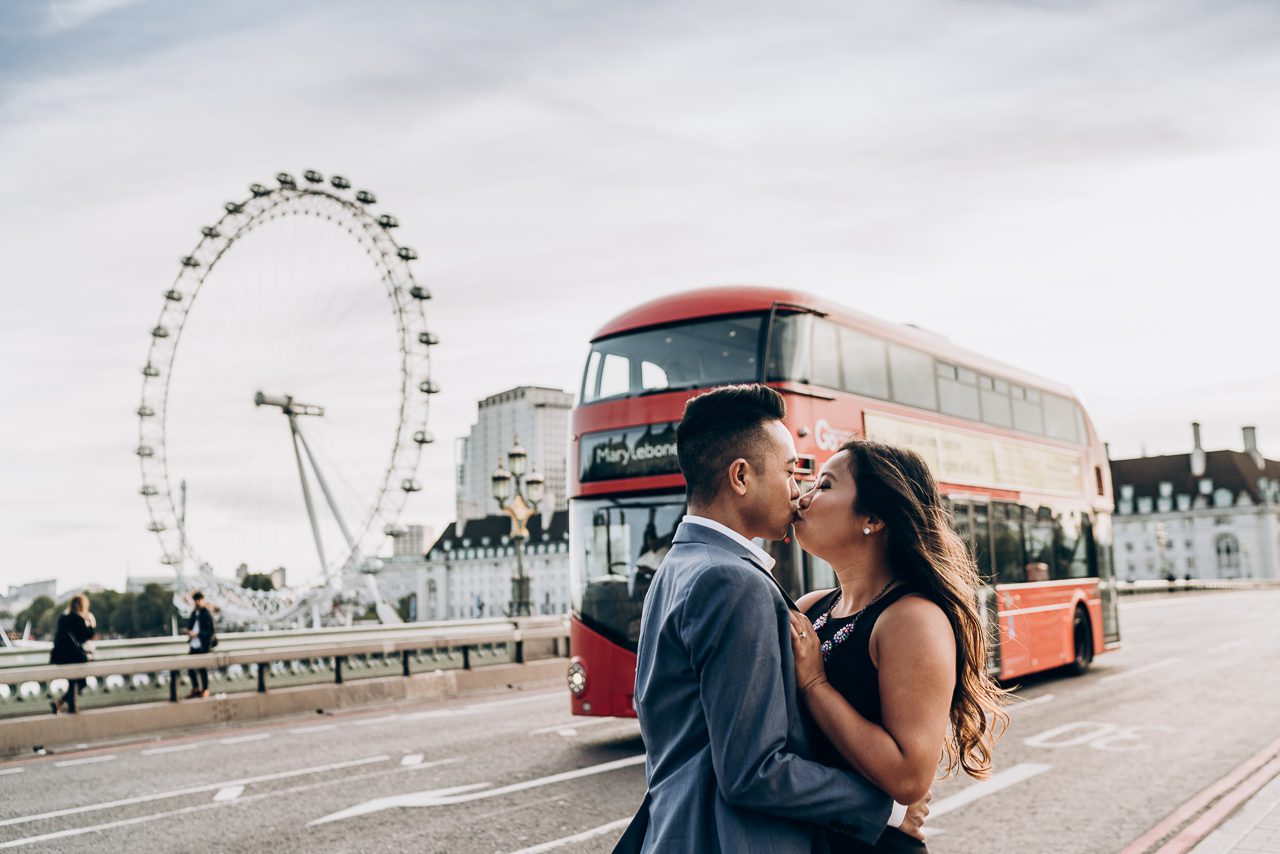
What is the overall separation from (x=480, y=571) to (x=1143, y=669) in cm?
14743

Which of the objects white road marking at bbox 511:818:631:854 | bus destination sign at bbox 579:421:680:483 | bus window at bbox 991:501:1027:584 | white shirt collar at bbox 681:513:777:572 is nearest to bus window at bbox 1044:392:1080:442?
bus window at bbox 991:501:1027:584

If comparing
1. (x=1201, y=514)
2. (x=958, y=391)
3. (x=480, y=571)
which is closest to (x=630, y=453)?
(x=958, y=391)

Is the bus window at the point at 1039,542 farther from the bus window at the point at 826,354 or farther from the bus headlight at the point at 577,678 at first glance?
the bus headlight at the point at 577,678

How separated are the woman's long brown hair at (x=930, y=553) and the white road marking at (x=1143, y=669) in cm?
1514

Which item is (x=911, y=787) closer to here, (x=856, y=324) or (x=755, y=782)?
(x=755, y=782)

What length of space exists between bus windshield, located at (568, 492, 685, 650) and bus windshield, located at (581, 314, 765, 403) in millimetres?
1213

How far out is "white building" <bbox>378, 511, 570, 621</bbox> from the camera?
5763 inches

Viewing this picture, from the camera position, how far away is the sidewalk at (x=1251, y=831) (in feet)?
21.0

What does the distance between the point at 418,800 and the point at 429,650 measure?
1053cm

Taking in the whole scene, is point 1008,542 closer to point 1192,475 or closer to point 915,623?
point 915,623

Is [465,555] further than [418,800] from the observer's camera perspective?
Yes

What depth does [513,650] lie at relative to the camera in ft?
68.0

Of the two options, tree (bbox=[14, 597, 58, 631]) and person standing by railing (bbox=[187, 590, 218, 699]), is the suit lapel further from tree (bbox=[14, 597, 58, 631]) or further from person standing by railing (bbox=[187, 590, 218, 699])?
tree (bbox=[14, 597, 58, 631])

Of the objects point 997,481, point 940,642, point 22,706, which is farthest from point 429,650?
point 940,642
